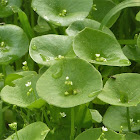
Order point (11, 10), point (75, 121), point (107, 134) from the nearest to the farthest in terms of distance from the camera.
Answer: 1. point (107, 134)
2. point (75, 121)
3. point (11, 10)

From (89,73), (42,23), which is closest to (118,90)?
(89,73)

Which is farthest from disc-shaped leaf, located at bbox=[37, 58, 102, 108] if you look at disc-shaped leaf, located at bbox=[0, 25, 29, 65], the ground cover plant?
disc-shaped leaf, located at bbox=[0, 25, 29, 65]

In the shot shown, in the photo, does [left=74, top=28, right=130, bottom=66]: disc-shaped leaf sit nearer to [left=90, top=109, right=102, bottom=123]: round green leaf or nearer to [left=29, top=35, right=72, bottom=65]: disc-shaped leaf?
[left=29, top=35, right=72, bottom=65]: disc-shaped leaf

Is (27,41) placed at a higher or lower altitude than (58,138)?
higher

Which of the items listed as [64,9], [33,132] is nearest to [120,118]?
[33,132]

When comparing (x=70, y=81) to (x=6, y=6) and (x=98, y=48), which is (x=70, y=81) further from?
(x=6, y=6)

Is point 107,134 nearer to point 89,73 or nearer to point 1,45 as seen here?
point 89,73
